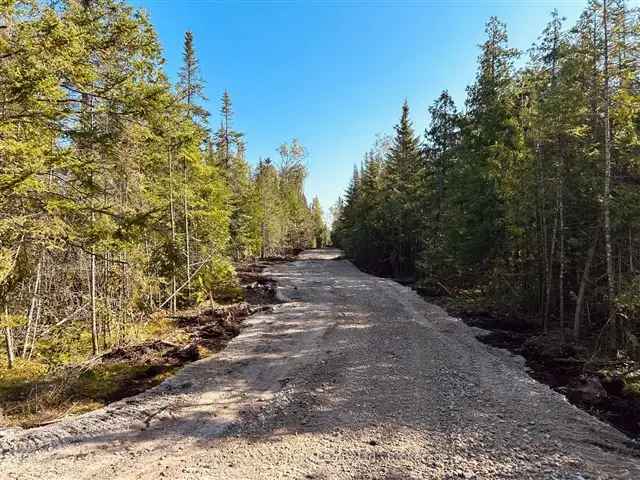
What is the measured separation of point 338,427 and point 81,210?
582 centimetres

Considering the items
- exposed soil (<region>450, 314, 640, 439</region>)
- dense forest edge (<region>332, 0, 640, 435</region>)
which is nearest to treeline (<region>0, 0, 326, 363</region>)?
exposed soil (<region>450, 314, 640, 439</region>)

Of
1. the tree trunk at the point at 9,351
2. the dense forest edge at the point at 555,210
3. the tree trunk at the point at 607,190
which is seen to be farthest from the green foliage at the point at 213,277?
the tree trunk at the point at 607,190

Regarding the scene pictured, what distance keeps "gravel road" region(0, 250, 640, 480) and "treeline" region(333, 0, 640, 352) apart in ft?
12.1

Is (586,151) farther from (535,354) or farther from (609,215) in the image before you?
(535,354)

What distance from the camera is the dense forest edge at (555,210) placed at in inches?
316

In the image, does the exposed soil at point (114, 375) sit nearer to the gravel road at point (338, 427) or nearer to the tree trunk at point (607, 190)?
the gravel road at point (338, 427)

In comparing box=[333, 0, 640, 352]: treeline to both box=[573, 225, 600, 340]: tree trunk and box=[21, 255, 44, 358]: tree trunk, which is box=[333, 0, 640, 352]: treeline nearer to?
box=[573, 225, 600, 340]: tree trunk

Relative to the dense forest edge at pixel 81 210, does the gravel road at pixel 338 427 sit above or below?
below

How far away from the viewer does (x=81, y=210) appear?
6559mm

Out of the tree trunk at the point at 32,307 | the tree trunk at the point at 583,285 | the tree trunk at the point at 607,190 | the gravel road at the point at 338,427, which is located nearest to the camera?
the gravel road at the point at 338,427

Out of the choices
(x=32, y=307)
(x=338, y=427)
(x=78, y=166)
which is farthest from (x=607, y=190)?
(x=32, y=307)

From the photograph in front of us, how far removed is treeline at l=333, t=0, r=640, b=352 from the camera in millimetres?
8297

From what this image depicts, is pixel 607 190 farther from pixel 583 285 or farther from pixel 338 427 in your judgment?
pixel 338 427

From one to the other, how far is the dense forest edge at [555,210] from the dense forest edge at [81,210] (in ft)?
29.4
